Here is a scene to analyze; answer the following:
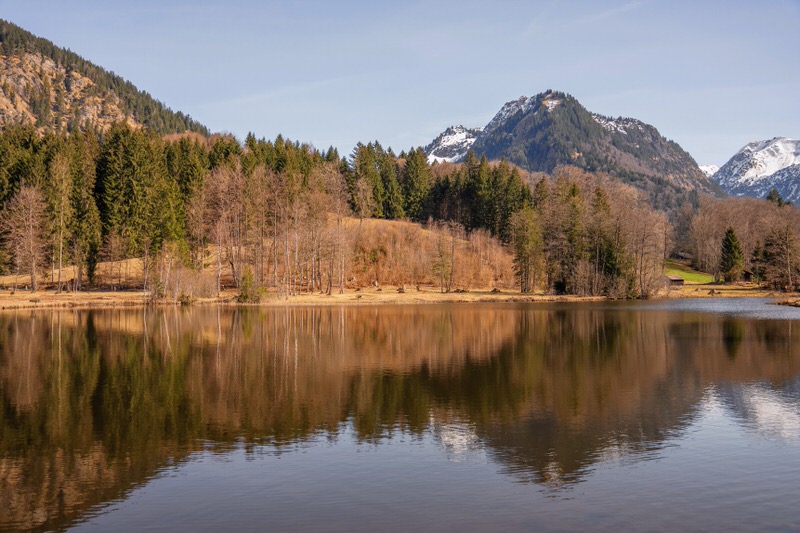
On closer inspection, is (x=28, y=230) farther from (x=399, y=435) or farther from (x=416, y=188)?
(x=416, y=188)

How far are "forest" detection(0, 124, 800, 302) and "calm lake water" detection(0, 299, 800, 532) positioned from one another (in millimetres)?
51306

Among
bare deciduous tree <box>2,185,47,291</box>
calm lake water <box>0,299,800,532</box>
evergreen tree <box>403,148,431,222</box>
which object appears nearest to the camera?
calm lake water <box>0,299,800,532</box>

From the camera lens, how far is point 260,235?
102 metres

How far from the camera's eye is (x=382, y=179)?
156 m

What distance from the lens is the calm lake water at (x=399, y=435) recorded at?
16281mm

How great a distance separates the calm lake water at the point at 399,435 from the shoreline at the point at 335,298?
37.5 metres

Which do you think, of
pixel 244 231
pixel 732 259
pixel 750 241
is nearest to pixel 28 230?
pixel 244 231

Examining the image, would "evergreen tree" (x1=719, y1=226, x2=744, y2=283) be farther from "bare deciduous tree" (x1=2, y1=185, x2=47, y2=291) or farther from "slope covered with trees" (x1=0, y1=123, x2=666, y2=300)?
"bare deciduous tree" (x1=2, y1=185, x2=47, y2=291)

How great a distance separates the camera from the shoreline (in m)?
83.8

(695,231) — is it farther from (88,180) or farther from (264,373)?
(264,373)

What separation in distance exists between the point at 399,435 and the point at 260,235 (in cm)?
8182

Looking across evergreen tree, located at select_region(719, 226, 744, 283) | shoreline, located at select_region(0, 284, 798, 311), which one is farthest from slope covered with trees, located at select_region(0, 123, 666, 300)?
evergreen tree, located at select_region(719, 226, 744, 283)

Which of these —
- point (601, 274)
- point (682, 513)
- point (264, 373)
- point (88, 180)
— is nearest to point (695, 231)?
point (601, 274)

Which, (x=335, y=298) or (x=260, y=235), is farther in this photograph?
(x=260, y=235)
